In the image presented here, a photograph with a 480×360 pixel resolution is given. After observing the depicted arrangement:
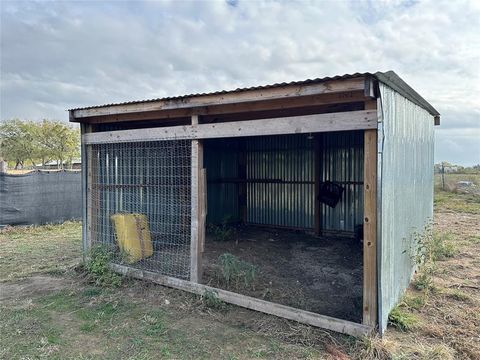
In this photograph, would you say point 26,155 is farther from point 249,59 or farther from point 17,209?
point 249,59

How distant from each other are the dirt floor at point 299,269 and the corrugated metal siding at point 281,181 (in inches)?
22.8

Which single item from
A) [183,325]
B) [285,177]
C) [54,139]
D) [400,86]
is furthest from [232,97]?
[54,139]

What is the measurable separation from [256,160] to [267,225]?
5.49ft

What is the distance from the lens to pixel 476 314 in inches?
137

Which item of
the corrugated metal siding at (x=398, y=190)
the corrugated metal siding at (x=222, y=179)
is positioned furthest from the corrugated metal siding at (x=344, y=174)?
the corrugated metal siding at (x=222, y=179)

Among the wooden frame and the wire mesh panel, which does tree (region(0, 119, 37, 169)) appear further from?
the wooden frame

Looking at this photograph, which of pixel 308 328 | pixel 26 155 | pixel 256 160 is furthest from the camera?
pixel 26 155

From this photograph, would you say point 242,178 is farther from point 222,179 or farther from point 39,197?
point 39,197

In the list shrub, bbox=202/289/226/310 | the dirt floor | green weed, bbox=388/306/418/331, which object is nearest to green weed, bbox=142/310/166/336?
→ shrub, bbox=202/289/226/310

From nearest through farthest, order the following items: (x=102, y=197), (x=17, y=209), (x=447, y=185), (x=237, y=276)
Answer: (x=237, y=276) → (x=102, y=197) → (x=17, y=209) → (x=447, y=185)

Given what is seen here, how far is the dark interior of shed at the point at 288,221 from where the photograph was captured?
169 inches

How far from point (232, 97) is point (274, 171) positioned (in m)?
5.00

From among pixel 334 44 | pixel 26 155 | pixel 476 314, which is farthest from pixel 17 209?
pixel 26 155

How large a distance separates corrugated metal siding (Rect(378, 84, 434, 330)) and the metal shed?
0.04ft
